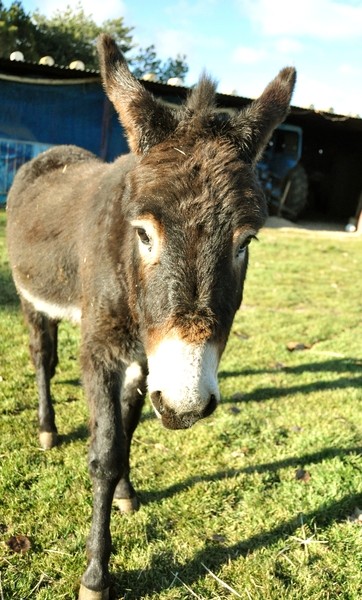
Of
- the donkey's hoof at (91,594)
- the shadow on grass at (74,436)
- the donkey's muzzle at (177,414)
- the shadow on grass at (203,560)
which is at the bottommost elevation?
the shadow on grass at (74,436)

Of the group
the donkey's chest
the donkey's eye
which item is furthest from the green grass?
the donkey's eye

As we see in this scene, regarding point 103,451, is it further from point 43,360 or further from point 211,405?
point 43,360

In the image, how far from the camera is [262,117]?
2488 mm

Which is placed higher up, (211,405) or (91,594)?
(211,405)

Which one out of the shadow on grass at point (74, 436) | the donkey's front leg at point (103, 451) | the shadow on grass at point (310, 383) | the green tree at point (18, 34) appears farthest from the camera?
the green tree at point (18, 34)

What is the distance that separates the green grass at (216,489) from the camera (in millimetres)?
2650

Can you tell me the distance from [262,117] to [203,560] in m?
2.39

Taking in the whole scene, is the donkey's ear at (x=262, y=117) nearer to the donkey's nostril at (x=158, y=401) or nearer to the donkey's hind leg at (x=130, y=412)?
the donkey's nostril at (x=158, y=401)

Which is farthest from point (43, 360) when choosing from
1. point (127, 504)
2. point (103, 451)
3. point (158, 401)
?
point (158, 401)

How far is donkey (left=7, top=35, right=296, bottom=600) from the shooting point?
1913mm

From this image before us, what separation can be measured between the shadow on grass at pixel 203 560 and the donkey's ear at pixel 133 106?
216 cm

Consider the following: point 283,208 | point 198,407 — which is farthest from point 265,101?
point 283,208

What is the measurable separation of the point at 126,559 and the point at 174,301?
1.64 m

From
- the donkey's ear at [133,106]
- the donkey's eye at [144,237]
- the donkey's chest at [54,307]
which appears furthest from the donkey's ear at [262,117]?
the donkey's chest at [54,307]
